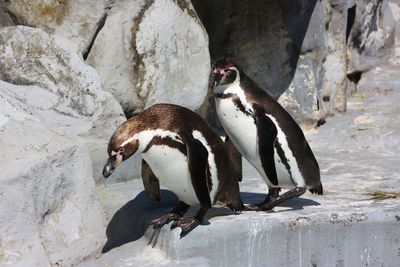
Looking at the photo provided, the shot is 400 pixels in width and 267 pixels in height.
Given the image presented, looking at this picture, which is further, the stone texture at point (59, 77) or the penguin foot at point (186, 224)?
the stone texture at point (59, 77)

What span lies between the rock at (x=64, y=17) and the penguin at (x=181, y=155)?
1.50 metres

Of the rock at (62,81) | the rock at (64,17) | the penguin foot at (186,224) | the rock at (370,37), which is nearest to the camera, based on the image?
the penguin foot at (186,224)

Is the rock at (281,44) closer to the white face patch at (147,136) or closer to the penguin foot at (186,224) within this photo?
the penguin foot at (186,224)

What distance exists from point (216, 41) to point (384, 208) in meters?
3.09

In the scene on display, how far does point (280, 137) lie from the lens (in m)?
2.88

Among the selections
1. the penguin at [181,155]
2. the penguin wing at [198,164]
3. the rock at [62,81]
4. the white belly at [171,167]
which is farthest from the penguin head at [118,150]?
the rock at [62,81]

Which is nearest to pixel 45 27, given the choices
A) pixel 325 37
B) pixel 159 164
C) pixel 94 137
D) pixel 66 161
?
pixel 94 137

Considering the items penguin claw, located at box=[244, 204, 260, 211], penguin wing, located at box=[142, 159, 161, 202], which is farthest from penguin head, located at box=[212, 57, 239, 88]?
penguin claw, located at box=[244, 204, 260, 211]

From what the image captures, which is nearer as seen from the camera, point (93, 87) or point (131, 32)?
point (93, 87)

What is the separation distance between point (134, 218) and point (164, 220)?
455mm

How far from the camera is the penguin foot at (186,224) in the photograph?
268 cm

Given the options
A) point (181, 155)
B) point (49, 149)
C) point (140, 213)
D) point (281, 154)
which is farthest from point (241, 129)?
point (49, 149)

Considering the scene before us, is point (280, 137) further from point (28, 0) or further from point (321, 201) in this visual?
point (28, 0)

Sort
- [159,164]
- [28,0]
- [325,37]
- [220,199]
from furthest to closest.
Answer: [325,37] < [28,0] < [220,199] < [159,164]
